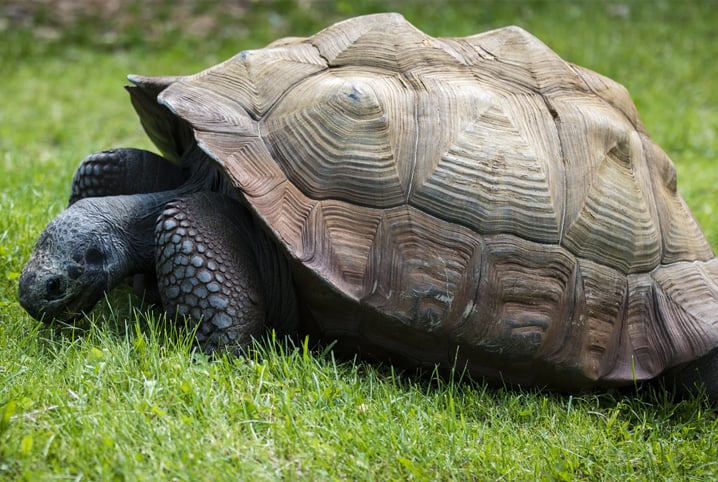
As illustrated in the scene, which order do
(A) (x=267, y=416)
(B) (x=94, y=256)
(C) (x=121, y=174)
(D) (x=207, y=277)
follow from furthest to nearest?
(C) (x=121, y=174)
(B) (x=94, y=256)
(D) (x=207, y=277)
(A) (x=267, y=416)

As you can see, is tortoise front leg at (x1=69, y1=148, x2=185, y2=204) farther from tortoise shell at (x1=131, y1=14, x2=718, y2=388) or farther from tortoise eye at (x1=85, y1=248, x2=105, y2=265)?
tortoise eye at (x1=85, y1=248, x2=105, y2=265)

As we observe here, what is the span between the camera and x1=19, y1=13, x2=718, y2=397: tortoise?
325 cm

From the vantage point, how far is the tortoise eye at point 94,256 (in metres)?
3.32

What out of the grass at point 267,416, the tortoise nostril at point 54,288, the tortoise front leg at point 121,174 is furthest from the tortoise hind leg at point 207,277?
the tortoise front leg at point 121,174

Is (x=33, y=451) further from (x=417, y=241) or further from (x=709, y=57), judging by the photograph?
(x=709, y=57)

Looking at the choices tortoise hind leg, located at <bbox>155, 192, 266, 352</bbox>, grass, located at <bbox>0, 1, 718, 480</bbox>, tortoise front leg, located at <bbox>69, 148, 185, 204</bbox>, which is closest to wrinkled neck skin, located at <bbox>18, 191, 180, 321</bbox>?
grass, located at <bbox>0, 1, 718, 480</bbox>

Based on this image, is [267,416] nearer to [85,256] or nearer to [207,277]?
[207,277]

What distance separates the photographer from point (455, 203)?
335cm

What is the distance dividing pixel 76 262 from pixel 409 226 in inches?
53.3

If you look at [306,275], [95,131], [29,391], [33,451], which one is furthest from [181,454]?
[95,131]

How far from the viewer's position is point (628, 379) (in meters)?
3.59

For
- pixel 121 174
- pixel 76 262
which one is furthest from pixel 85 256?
pixel 121 174

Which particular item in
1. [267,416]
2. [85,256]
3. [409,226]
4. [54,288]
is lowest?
[267,416]

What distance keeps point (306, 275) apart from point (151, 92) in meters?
1.30
